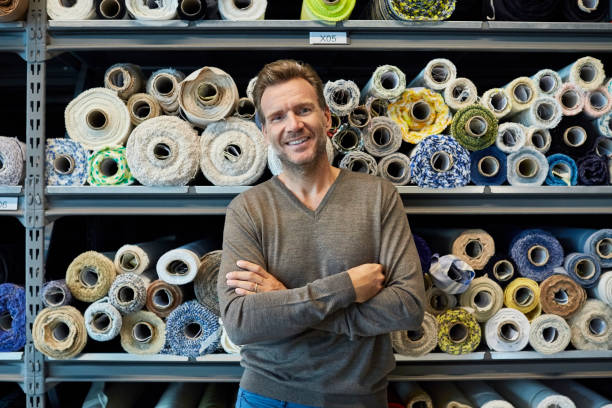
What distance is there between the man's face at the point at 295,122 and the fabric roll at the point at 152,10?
1.67ft

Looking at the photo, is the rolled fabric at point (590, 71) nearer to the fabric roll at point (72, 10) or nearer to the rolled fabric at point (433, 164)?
the rolled fabric at point (433, 164)

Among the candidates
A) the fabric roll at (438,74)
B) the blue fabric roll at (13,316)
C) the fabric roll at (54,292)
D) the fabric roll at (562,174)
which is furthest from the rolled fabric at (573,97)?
the blue fabric roll at (13,316)

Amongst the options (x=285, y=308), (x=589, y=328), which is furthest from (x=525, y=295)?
(x=285, y=308)

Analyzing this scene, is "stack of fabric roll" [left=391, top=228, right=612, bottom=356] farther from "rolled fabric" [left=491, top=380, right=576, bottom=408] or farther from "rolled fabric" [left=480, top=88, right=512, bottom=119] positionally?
"rolled fabric" [left=480, top=88, right=512, bottom=119]

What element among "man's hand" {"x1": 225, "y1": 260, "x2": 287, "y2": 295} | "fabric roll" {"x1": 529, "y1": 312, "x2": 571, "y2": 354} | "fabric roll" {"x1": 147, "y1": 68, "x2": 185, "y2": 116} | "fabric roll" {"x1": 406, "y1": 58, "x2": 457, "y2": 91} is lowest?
"fabric roll" {"x1": 529, "y1": 312, "x2": 571, "y2": 354}

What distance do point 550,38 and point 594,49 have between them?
0.49ft

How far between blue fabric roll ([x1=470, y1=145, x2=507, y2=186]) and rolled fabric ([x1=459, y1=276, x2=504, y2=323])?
330mm

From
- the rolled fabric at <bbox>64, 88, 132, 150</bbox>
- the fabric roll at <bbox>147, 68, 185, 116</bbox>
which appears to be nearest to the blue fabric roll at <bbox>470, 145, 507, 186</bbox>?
the fabric roll at <bbox>147, 68, 185, 116</bbox>

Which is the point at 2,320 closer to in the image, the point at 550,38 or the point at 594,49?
the point at 550,38

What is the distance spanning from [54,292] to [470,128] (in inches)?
58.1

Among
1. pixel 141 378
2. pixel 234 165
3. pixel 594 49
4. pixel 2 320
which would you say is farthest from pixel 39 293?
pixel 594 49

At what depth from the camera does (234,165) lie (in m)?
1.26

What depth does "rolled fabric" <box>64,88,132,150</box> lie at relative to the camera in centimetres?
128

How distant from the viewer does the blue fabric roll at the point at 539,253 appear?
4.37ft
